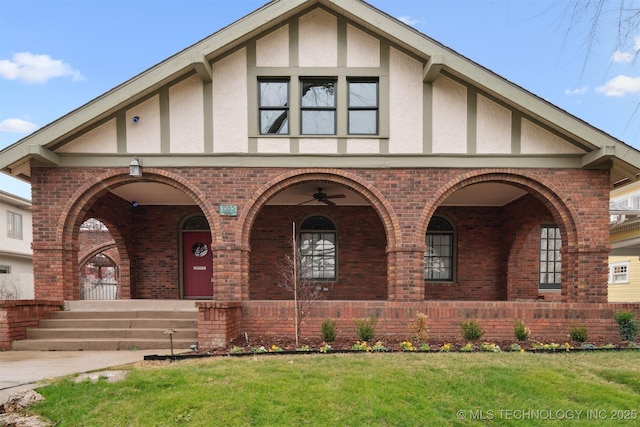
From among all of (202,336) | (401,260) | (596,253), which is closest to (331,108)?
(401,260)

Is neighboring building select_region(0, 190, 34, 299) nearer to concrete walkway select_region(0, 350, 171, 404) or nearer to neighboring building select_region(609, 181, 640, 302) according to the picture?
concrete walkway select_region(0, 350, 171, 404)

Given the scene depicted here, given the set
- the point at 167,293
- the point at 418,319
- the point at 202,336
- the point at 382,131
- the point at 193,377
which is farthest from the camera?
the point at 167,293

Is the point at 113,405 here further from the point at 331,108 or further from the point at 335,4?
the point at 335,4

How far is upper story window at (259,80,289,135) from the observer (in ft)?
27.3

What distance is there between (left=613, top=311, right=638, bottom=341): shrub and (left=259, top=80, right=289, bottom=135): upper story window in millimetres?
8145

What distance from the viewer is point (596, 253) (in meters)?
7.92

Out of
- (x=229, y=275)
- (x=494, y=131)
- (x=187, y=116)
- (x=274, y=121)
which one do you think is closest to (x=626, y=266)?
(x=494, y=131)

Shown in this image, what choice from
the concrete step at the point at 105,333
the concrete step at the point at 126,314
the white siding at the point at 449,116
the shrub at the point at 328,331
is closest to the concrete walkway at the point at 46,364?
the concrete step at the point at 105,333

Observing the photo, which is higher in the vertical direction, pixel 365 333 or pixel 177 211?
pixel 177 211

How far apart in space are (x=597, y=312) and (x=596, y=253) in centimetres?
130

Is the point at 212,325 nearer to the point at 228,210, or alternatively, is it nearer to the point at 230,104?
the point at 228,210

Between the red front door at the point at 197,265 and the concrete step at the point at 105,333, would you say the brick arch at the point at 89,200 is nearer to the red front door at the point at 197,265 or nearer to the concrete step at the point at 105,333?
the concrete step at the point at 105,333

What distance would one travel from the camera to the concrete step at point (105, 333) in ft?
23.8

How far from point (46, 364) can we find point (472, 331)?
7.71m
